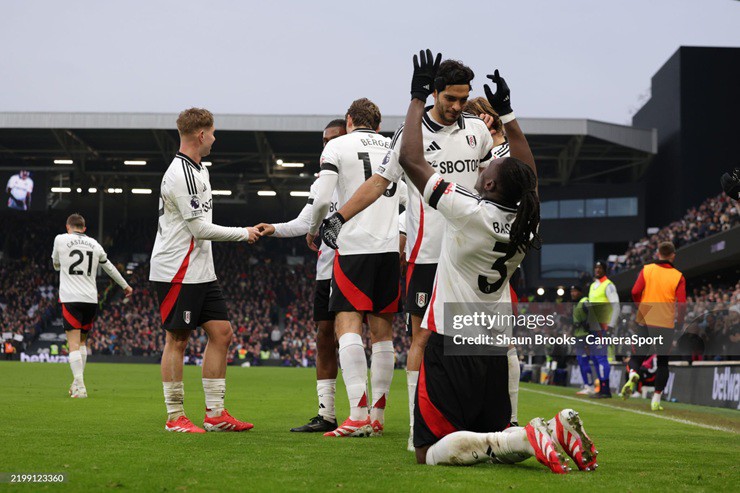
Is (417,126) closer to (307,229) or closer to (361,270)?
(361,270)

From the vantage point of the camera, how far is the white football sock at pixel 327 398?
23.1 ft

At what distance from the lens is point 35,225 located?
164 ft

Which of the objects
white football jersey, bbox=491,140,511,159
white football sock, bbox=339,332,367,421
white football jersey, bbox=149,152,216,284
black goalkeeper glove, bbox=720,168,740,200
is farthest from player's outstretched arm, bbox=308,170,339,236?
black goalkeeper glove, bbox=720,168,740,200

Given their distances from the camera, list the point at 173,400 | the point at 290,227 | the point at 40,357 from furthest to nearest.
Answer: the point at 40,357 → the point at 290,227 → the point at 173,400

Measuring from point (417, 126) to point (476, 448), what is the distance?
5.53ft

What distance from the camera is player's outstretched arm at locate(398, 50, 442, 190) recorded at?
4.71 metres

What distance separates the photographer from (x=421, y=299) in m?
5.76

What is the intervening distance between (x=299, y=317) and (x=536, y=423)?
42024 mm

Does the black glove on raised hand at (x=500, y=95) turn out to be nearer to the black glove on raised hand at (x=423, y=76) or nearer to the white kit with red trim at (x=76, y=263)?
the black glove on raised hand at (x=423, y=76)

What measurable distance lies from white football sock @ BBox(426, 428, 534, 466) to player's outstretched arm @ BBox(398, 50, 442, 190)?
129 cm

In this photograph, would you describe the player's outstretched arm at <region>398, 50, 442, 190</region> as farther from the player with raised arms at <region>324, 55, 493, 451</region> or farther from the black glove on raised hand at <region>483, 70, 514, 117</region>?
the player with raised arms at <region>324, 55, 493, 451</region>

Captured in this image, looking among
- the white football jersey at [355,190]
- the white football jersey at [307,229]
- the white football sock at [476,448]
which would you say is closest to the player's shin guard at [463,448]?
the white football sock at [476,448]

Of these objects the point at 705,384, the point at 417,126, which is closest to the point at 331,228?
the point at 417,126

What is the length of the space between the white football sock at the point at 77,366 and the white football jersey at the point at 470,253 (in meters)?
8.06
